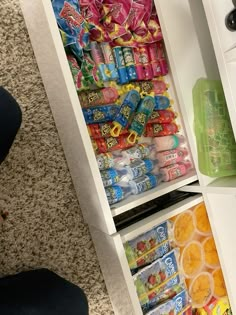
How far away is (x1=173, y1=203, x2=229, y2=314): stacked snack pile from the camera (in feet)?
3.71

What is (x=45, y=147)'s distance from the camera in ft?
4.06

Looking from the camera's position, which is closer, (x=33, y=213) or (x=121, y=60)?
(x=121, y=60)

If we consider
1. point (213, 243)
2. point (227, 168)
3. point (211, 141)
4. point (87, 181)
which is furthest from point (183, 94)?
point (213, 243)

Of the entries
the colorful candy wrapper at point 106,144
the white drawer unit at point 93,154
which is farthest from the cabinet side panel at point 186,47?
the colorful candy wrapper at point 106,144

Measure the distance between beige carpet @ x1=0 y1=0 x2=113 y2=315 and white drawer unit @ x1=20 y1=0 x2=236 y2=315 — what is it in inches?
2.1

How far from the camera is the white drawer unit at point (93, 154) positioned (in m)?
0.93

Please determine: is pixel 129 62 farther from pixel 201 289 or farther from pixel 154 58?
pixel 201 289

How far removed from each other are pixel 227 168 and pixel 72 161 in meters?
0.49

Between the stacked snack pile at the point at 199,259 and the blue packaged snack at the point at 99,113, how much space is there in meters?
0.38

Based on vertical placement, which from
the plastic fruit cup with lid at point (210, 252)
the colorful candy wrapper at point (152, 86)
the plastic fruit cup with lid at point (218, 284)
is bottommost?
the plastic fruit cup with lid at point (218, 284)

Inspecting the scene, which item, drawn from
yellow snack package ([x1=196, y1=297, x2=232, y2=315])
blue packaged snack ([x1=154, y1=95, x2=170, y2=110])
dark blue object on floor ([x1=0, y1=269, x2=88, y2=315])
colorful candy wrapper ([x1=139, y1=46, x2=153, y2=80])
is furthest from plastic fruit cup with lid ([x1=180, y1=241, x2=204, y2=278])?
colorful candy wrapper ([x1=139, y1=46, x2=153, y2=80])

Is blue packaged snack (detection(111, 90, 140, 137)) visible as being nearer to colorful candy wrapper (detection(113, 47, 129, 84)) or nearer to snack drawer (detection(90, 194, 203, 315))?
colorful candy wrapper (detection(113, 47, 129, 84))

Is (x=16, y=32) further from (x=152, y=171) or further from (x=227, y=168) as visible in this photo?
(x=227, y=168)

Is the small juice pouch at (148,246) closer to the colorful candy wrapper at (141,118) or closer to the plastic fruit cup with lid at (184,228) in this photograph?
the plastic fruit cup with lid at (184,228)
